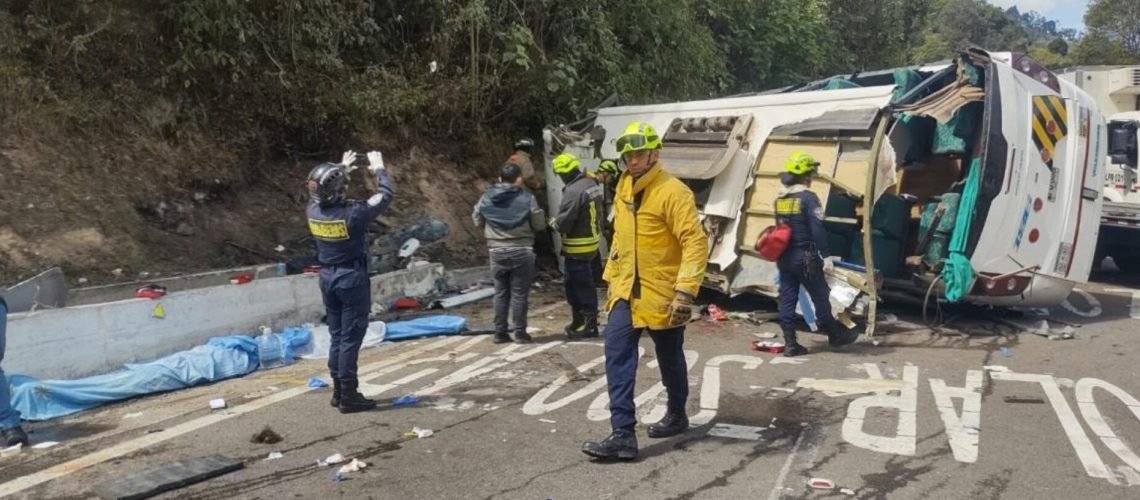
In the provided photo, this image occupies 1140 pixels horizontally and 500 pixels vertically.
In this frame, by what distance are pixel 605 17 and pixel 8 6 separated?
739cm

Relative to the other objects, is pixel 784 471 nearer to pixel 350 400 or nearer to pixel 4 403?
pixel 350 400

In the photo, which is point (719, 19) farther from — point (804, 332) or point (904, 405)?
point (904, 405)

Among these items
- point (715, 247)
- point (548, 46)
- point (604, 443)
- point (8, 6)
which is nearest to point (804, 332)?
point (715, 247)

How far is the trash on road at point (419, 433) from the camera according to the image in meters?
A: 5.48

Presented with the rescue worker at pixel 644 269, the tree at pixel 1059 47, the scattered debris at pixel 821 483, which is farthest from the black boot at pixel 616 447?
the tree at pixel 1059 47

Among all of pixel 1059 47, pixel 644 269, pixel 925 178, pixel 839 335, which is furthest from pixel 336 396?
pixel 1059 47

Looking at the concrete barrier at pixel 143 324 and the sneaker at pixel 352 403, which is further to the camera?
the concrete barrier at pixel 143 324

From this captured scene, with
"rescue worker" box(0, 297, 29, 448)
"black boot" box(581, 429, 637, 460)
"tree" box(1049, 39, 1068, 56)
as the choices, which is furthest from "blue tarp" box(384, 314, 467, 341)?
"tree" box(1049, 39, 1068, 56)

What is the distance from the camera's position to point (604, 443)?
4.99m

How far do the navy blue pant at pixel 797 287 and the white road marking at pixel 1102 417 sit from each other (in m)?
1.90

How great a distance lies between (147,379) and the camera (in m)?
6.70

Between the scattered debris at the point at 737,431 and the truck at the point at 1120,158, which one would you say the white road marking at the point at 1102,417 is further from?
the truck at the point at 1120,158

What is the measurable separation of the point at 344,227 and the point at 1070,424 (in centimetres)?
453

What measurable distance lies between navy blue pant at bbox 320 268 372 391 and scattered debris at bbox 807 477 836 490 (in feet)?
Result: 9.44
